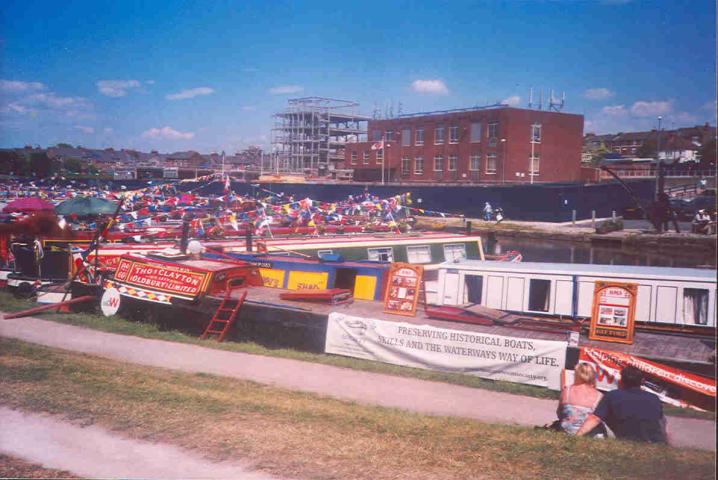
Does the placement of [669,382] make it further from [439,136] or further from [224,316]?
[224,316]

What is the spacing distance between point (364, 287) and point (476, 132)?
367 centimetres

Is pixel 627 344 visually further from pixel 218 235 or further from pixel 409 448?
pixel 218 235

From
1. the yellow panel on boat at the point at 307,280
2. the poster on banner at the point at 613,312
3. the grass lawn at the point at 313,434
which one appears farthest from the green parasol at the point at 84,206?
the poster on banner at the point at 613,312

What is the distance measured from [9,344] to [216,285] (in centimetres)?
353

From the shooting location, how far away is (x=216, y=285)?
11.1 metres

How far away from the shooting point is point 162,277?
445 inches

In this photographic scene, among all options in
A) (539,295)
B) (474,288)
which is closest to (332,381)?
(474,288)

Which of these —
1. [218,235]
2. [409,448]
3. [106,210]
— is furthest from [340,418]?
[218,235]

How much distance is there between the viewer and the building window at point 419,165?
34.7ft

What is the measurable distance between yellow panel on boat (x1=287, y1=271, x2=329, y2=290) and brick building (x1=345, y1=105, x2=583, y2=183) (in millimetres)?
2106

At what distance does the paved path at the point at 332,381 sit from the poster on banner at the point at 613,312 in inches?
55.6

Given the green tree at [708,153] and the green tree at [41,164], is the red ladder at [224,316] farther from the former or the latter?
the green tree at [708,153]

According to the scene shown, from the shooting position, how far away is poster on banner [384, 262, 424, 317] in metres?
9.80

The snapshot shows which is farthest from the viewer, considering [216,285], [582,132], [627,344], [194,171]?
[194,171]
